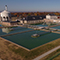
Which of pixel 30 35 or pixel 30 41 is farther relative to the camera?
pixel 30 35

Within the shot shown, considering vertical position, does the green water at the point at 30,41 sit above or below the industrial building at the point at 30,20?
below

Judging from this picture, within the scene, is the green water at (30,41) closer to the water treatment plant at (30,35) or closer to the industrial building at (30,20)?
the water treatment plant at (30,35)

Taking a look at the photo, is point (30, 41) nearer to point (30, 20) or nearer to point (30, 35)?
point (30, 35)

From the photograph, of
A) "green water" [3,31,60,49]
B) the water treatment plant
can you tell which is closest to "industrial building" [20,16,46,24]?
the water treatment plant

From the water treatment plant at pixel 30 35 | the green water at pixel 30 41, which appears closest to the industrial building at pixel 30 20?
the water treatment plant at pixel 30 35

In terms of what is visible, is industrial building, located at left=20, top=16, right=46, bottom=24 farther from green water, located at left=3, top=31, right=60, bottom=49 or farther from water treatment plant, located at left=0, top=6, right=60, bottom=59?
green water, located at left=3, top=31, right=60, bottom=49

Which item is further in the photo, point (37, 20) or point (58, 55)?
point (37, 20)

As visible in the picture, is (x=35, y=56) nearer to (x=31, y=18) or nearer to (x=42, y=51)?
(x=42, y=51)

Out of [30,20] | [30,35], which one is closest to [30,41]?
[30,35]

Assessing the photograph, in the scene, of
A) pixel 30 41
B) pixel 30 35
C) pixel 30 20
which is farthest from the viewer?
pixel 30 20

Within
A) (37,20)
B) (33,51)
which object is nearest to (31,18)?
(37,20)

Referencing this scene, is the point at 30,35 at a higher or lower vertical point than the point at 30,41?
higher
